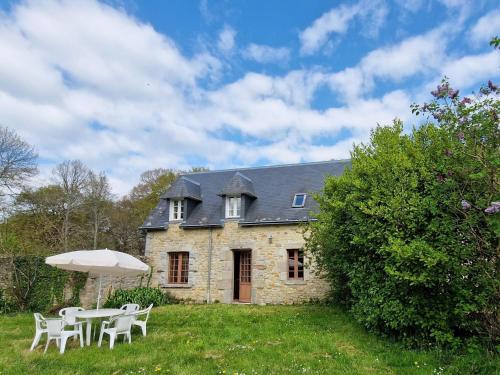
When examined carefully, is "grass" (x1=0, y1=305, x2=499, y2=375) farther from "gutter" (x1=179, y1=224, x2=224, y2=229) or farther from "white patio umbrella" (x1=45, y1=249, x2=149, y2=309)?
"gutter" (x1=179, y1=224, x2=224, y2=229)

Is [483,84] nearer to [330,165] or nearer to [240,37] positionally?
[240,37]

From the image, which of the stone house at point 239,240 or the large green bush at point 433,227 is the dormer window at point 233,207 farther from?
the large green bush at point 433,227

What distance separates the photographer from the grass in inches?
200

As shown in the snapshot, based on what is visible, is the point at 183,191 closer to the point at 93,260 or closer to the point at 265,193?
the point at 265,193

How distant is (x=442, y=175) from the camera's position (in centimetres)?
570

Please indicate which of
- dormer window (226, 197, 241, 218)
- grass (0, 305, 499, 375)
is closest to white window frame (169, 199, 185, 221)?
dormer window (226, 197, 241, 218)

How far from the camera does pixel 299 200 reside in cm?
1436

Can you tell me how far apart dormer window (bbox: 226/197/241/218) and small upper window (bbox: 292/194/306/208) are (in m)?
2.19

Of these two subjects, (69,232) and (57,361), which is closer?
(57,361)

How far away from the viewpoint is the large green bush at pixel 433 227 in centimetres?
507

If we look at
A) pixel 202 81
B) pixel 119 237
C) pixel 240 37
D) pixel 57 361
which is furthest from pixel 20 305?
pixel 119 237

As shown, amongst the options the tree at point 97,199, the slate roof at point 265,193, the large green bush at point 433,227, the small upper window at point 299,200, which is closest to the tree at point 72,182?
the tree at point 97,199

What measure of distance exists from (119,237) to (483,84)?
87.9 feet

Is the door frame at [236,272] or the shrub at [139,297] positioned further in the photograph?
the door frame at [236,272]
